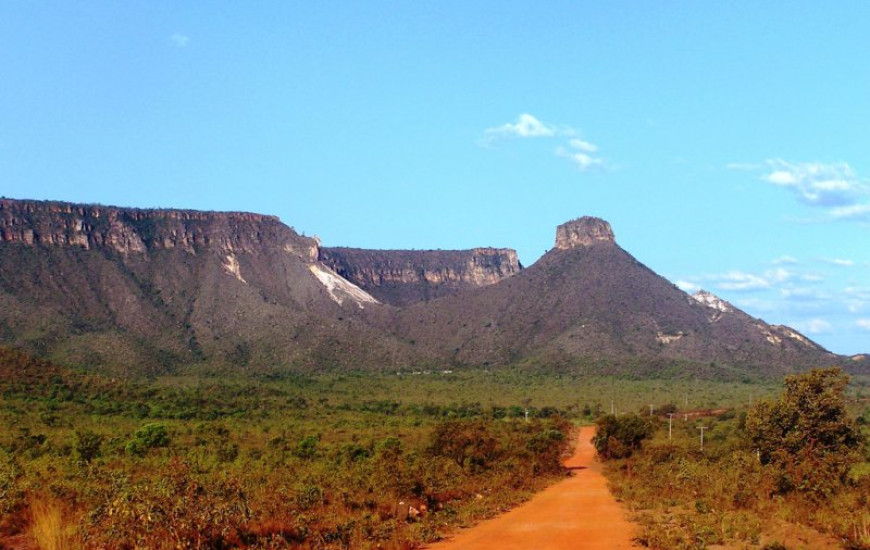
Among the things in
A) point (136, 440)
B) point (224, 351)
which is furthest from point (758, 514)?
point (224, 351)

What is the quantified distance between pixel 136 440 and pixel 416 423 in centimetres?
2757

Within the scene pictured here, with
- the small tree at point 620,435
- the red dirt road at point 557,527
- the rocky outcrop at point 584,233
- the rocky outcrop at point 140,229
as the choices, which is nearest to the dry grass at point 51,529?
the red dirt road at point 557,527

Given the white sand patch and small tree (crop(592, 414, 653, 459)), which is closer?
small tree (crop(592, 414, 653, 459))

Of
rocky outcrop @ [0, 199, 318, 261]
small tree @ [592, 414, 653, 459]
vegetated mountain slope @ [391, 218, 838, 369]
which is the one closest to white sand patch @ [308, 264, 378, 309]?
rocky outcrop @ [0, 199, 318, 261]

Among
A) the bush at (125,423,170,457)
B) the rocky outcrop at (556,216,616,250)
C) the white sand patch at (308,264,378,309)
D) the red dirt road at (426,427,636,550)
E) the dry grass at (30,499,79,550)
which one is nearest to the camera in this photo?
the dry grass at (30,499,79,550)

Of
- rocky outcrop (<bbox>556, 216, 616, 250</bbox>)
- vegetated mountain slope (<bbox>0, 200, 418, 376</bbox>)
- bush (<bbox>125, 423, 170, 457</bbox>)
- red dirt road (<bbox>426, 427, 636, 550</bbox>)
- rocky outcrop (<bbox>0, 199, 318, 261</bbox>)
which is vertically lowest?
bush (<bbox>125, 423, 170, 457</bbox>)

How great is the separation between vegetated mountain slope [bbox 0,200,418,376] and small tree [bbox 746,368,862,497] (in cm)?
9203

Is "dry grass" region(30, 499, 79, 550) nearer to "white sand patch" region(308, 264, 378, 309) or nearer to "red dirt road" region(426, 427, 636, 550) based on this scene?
"red dirt road" region(426, 427, 636, 550)

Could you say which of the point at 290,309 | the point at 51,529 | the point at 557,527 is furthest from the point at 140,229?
the point at 51,529

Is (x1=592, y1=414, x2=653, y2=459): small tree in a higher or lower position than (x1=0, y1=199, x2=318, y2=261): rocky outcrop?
lower

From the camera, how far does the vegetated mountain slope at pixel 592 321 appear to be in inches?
5674

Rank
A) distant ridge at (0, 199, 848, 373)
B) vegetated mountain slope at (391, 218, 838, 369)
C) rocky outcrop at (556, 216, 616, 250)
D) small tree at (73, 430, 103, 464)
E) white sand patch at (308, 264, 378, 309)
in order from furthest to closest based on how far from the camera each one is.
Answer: rocky outcrop at (556, 216, 616, 250) → white sand patch at (308, 264, 378, 309) → vegetated mountain slope at (391, 218, 838, 369) → distant ridge at (0, 199, 848, 373) → small tree at (73, 430, 103, 464)

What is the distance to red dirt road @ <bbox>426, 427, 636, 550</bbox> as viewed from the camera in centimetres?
1981

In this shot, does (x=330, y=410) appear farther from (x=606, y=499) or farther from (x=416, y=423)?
(x=606, y=499)
